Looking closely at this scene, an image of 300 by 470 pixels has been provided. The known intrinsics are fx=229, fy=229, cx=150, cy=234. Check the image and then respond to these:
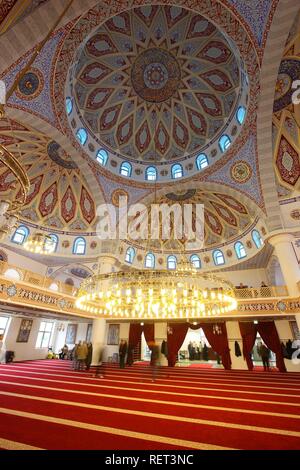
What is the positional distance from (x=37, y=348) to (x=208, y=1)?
51.7 feet

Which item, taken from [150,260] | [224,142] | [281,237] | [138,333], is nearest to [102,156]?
[224,142]

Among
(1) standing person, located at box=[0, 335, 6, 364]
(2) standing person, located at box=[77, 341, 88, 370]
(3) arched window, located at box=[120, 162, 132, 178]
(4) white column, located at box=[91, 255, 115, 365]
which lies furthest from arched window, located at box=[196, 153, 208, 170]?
(1) standing person, located at box=[0, 335, 6, 364]

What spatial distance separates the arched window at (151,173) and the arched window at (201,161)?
2260mm

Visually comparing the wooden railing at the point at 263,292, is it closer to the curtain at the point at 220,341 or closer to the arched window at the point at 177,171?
the curtain at the point at 220,341

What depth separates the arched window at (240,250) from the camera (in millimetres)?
11964

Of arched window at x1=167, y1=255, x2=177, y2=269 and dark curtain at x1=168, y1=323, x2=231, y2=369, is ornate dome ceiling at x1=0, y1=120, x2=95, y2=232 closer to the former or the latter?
arched window at x1=167, y1=255, x2=177, y2=269

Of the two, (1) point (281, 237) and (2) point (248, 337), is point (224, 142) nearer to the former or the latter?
(1) point (281, 237)

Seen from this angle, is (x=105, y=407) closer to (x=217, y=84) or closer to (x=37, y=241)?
(x=37, y=241)

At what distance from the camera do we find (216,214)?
1302 centimetres

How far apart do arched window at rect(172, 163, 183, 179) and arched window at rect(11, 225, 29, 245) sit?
7.90m

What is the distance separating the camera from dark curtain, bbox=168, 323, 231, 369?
956 centimetres

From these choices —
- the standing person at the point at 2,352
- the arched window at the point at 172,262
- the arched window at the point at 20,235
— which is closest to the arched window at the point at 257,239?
the arched window at the point at 172,262

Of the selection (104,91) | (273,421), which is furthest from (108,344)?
(104,91)
